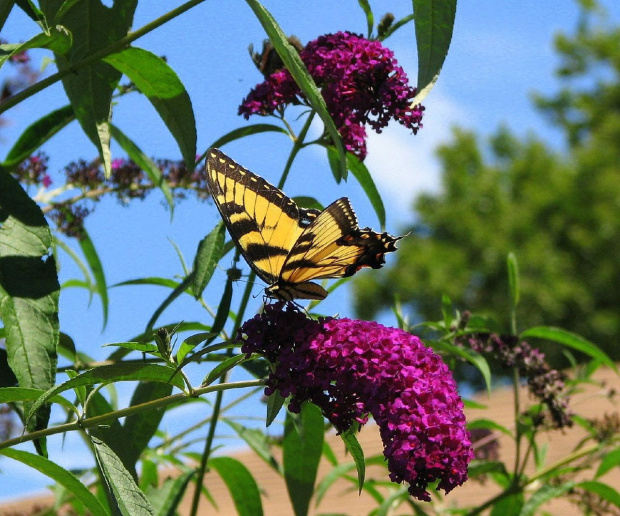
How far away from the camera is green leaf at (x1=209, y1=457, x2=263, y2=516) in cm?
238

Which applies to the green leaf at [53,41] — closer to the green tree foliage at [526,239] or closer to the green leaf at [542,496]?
the green leaf at [542,496]

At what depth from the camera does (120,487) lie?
4.92 feet

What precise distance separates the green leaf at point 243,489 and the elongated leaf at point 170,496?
3.9 inches

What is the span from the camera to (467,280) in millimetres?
23016

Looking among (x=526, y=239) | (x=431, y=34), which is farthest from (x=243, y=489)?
(x=526, y=239)

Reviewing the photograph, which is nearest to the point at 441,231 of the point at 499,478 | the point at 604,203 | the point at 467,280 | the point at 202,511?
the point at 467,280

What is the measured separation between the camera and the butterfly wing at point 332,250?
1.81 metres

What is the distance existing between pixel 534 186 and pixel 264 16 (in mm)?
24040

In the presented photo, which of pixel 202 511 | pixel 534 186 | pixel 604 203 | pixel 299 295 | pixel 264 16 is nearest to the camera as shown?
pixel 264 16

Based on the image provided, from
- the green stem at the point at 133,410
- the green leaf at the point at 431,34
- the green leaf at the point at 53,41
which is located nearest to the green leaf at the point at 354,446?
the green stem at the point at 133,410

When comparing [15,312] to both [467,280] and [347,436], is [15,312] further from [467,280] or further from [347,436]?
[467,280]

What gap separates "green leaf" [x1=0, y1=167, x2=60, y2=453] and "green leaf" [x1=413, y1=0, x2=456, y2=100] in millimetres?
757

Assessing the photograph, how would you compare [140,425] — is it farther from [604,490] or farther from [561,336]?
[604,490]

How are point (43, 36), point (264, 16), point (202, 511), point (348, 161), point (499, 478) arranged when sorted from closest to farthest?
point (264, 16) < point (43, 36) < point (348, 161) < point (499, 478) < point (202, 511)
